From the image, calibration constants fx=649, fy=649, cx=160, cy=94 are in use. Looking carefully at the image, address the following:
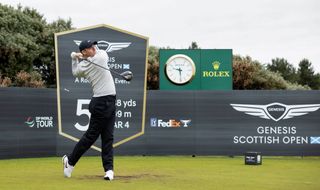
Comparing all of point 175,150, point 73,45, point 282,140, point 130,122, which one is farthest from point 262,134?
point 73,45

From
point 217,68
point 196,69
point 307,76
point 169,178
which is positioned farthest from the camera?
point 307,76

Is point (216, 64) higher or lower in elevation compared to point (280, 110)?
higher

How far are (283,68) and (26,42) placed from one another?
190 feet

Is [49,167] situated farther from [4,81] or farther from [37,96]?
[4,81]

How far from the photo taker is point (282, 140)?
17.0m

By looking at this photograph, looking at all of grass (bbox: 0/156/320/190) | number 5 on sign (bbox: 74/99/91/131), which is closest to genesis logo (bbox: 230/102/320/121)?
grass (bbox: 0/156/320/190)

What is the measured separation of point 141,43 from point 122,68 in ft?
2.73

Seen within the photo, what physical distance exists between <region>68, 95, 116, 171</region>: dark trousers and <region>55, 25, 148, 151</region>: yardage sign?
21.4 feet

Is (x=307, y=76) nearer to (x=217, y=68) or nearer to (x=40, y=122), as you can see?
(x=217, y=68)

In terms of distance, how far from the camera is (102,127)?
9.70 meters

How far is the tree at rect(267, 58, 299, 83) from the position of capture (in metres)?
91.8

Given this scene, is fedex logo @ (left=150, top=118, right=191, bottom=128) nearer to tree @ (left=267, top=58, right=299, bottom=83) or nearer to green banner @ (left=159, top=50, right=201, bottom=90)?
green banner @ (left=159, top=50, right=201, bottom=90)

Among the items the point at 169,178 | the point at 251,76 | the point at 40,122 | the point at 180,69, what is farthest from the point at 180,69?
the point at 251,76

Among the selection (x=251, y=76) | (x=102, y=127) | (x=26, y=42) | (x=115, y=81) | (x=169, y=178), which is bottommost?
(x=169, y=178)
